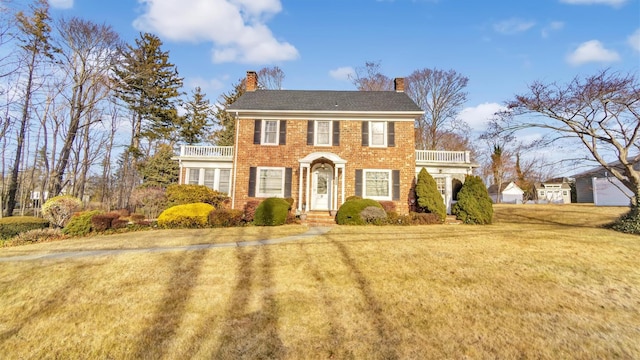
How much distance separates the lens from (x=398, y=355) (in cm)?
306

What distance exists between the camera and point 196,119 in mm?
30312

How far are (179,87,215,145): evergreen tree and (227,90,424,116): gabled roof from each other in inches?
584

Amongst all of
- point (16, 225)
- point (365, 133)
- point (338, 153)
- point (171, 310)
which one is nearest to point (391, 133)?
point (365, 133)

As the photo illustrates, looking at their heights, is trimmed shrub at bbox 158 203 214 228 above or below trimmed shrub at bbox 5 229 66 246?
above

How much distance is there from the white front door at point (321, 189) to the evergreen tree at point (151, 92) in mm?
19619

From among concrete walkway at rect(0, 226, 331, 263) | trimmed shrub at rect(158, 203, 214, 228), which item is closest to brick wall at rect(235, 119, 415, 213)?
trimmed shrub at rect(158, 203, 214, 228)

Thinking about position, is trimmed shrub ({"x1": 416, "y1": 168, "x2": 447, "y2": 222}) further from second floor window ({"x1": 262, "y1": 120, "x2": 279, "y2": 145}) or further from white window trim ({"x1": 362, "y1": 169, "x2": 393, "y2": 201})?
second floor window ({"x1": 262, "y1": 120, "x2": 279, "y2": 145})

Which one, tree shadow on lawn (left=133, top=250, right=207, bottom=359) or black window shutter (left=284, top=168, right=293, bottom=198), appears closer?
tree shadow on lawn (left=133, top=250, right=207, bottom=359)

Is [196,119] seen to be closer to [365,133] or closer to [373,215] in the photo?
[365,133]

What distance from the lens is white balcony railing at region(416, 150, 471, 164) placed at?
54.0ft

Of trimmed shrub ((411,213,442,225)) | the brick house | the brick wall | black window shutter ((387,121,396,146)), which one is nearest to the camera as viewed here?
trimmed shrub ((411,213,442,225))

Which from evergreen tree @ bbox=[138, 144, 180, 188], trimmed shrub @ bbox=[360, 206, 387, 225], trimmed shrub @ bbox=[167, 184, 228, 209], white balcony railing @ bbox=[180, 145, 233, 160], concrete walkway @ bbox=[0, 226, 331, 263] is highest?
white balcony railing @ bbox=[180, 145, 233, 160]

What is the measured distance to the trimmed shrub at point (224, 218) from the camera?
39.6 feet

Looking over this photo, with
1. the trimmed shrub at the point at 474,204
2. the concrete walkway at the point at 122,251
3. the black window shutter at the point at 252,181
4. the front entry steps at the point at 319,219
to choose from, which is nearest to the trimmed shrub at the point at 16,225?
the concrete walkway at the point at 122,251
